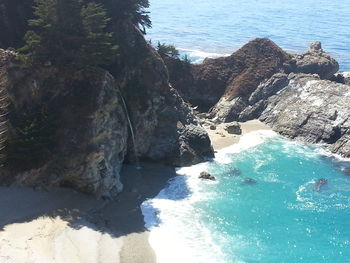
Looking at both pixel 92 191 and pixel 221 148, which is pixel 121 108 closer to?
pixel 92 191

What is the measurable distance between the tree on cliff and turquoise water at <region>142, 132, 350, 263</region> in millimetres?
13224

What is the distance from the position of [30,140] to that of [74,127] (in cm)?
358

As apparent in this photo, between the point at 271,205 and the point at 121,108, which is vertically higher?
the point at 121,108

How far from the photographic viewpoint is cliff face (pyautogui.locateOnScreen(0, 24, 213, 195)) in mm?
35125

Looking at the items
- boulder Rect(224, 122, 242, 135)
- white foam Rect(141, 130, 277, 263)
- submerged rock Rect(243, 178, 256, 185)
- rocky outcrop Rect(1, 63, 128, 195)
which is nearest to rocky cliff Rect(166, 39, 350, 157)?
boulder Rect(224, 122, 242, 135)

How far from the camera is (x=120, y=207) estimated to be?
1426 inches

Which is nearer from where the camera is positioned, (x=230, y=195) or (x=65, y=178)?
(x=65, y=178)

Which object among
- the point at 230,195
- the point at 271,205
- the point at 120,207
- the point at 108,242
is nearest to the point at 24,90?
the point at 120,207

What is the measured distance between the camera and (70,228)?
32.0 meters

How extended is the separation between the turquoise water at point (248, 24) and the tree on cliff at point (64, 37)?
61.6 m

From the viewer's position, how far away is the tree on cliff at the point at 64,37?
37.6 metres

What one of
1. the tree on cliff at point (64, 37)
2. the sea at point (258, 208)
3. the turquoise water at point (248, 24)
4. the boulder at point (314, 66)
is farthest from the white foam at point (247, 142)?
the turquoise water at point (248, 24)

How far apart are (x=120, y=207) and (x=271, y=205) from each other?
12273 mm

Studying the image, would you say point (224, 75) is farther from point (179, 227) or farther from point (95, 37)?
point (179, 227)
